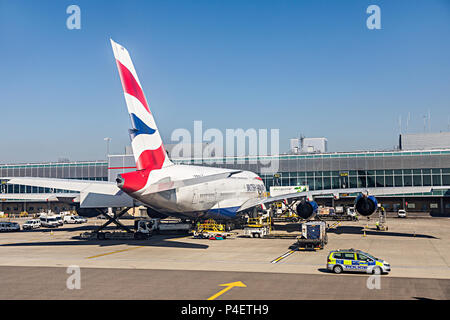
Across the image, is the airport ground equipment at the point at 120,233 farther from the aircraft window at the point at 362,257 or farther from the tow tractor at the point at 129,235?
the aircraft window at the point at 362,257

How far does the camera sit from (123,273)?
83.7 ft

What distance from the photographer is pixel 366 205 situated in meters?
43.1

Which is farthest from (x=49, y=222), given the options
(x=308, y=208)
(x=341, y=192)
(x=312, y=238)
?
(x=312, y=238)

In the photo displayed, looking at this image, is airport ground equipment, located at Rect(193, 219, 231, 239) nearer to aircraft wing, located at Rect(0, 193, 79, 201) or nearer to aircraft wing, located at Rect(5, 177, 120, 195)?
aircraft wing, located at Rect(5, 177, 120, 195)

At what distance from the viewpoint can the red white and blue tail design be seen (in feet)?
102

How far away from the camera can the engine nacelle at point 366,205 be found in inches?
1688

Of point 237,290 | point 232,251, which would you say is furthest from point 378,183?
point 237,290

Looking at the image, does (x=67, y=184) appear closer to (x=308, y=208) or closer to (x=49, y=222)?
(x=308, y=208)

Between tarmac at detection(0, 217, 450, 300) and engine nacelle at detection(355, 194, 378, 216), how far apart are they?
2733mm

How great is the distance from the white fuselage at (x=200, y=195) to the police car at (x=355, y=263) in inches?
547

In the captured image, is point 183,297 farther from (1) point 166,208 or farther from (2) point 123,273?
(1) point 166,208

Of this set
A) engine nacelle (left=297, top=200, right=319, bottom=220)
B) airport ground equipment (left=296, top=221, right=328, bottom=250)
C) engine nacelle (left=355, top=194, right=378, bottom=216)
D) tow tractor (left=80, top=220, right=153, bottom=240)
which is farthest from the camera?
engine nacelle (left=297, top=200, right=319, bottom=220)

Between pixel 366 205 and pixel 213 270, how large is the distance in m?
22.4

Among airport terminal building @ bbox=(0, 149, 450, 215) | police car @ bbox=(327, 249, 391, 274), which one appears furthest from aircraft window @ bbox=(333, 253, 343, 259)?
airport terminal building @ bbox=(0, 149, 450, 215)
